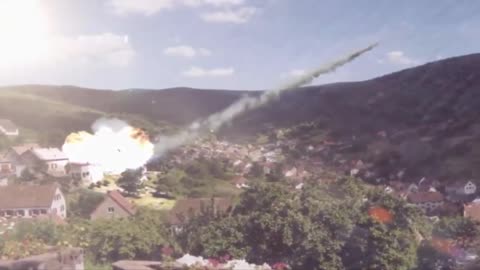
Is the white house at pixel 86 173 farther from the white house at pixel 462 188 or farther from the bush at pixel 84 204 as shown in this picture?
the white house at pixel 462 188

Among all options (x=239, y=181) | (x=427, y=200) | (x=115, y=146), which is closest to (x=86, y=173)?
(x=115, y=146)

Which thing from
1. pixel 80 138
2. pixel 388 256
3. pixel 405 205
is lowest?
pixel 388 256

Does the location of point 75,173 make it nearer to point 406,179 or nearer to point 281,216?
point 281,216

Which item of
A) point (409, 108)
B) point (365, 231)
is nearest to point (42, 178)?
point (365, 231)

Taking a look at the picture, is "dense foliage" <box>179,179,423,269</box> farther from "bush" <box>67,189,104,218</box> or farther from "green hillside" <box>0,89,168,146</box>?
"green hillside" <box>0,89,168,146</box>

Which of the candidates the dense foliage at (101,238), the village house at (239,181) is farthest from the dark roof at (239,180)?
the dense foliage at (101,238)

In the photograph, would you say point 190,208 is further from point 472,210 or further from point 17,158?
point 17,158
